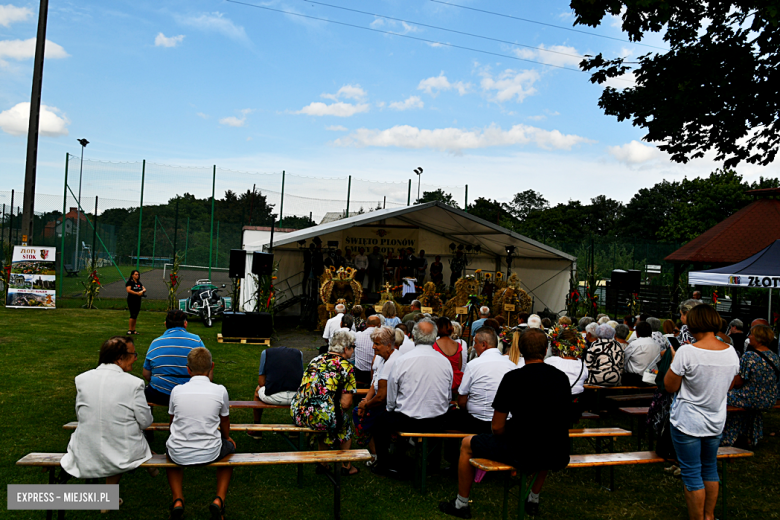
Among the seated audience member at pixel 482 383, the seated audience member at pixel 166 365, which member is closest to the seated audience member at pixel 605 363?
the seated audience member at pixel 482 383

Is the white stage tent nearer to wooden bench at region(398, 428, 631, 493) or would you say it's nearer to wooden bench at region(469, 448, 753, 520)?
wooden bench at region(398, 428, 631, 493)

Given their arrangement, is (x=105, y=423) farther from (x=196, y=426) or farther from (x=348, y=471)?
(x=348, y=471)

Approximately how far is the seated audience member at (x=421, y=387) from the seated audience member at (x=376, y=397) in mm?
208

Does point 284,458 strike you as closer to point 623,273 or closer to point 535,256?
point 623,273

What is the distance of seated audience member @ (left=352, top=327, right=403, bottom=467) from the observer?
14.0 ft

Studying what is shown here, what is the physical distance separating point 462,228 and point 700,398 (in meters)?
11.8

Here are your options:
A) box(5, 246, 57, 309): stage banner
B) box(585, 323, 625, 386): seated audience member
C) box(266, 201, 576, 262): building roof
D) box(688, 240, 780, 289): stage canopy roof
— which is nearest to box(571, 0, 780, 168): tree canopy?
box(688, 240, 780, 289): stage canopy roof

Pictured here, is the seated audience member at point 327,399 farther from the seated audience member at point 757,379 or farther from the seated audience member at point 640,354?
the seated audience member at point 640,354

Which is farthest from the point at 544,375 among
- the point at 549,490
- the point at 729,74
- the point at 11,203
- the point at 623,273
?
the point at 11,203

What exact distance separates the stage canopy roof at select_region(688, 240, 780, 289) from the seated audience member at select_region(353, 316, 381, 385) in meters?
5.66

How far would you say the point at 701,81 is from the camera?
691cm

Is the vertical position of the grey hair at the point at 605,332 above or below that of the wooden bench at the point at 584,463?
above

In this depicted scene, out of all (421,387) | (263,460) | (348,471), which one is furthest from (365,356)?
(263,460)

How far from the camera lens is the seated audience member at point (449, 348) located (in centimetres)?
459
